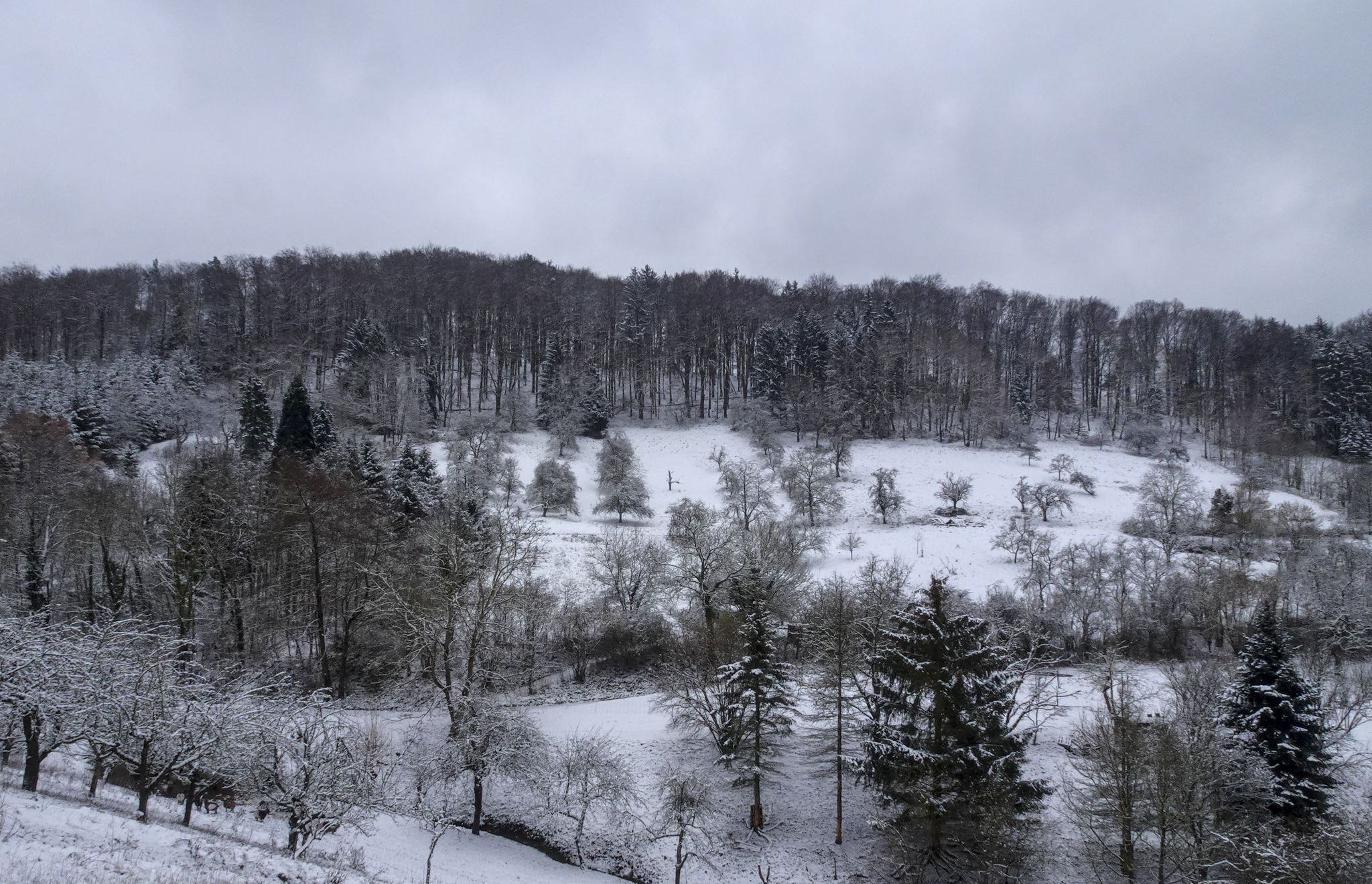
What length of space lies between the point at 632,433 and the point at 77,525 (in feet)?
140

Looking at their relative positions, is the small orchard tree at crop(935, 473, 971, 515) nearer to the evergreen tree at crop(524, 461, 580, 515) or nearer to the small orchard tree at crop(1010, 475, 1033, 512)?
the small orchard tree at crop(1010, 475, 1033, 512)

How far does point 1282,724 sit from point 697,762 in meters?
16.6

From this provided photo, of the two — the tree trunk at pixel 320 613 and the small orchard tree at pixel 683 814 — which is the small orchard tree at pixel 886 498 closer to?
the small orchard tree at pixel 683 814

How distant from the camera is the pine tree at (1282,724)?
16172 mm

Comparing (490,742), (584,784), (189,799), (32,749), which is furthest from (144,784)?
(584,784)

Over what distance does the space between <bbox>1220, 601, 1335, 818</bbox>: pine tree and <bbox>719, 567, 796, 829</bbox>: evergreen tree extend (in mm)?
12033

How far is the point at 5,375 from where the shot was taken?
5059 cm

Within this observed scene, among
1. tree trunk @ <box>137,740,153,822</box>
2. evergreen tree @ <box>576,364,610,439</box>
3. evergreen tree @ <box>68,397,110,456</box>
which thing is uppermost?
evergreen tree @ <box>576,364,610,439</box>

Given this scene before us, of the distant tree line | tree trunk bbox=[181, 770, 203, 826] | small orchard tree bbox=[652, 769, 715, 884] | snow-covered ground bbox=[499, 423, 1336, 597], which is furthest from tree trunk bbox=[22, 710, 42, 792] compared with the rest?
the distant tree line

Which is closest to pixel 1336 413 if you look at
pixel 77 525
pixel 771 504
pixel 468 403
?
pixel 771 504

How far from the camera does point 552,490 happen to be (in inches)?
1754

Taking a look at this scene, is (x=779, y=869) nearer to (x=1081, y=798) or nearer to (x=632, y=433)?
(x=1081, y=798)

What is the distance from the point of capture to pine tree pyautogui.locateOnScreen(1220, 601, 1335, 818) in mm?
16172

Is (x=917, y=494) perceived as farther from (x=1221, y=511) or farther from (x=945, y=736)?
(x=945, y=736)
